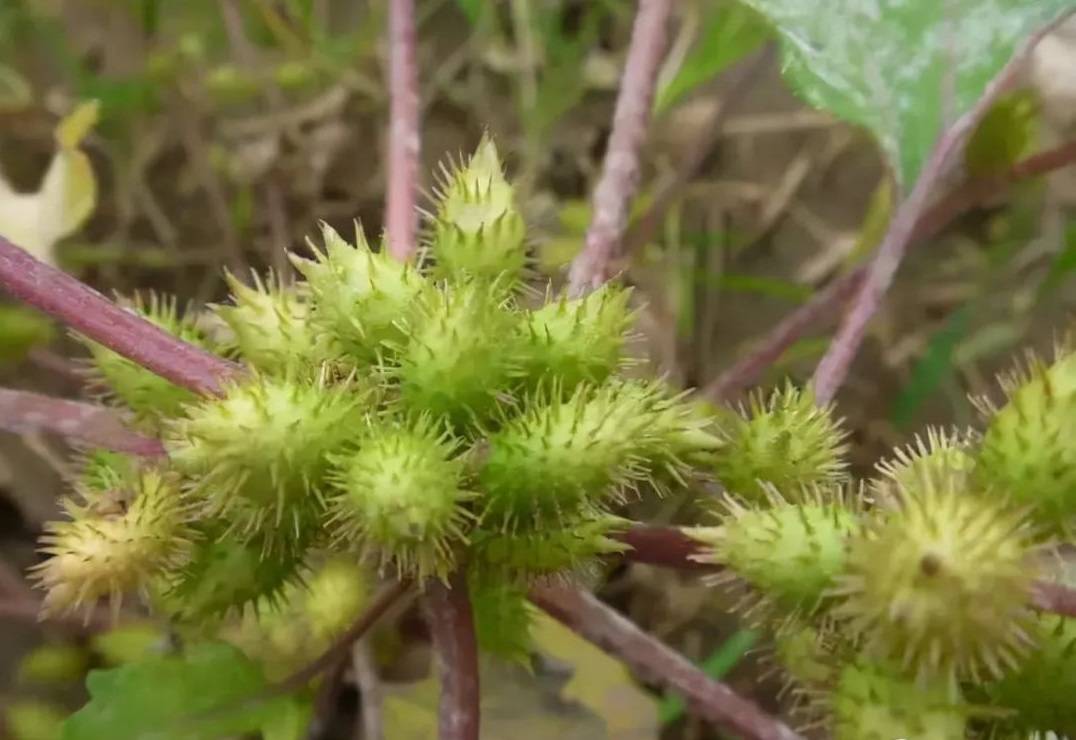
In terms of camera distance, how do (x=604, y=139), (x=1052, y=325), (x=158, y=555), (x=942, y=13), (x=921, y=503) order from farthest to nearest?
(x=604, y=139) < (x=1052, y=325) < (x=942, y=13) < (x=158, y=555) < (x=921, y=503)

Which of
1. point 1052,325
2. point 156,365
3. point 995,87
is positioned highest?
point 1052,325

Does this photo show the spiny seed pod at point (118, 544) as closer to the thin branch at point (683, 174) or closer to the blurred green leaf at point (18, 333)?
the blurred green leaf at point (18, 333)

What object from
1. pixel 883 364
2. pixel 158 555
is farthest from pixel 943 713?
pixel 883 364

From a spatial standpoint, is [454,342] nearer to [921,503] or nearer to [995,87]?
[921,503]

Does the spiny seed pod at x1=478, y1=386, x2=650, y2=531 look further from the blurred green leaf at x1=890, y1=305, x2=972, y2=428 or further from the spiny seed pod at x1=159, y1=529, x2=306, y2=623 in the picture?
the blurred green leaf at x1=890, y1=305, x2=972, y2=428

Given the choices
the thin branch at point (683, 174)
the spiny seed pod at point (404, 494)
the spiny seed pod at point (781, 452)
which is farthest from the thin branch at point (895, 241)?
the thin branch at point (683, 174)

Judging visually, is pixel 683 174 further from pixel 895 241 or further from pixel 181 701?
pixel 181 701
